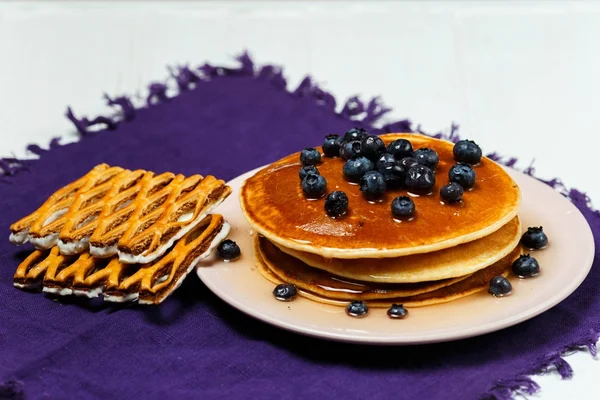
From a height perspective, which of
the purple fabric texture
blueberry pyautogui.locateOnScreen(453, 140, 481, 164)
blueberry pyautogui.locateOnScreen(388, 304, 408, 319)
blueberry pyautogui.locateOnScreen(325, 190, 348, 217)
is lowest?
the purple fabric texture

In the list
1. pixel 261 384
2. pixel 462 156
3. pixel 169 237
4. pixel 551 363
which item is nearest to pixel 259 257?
pixel 169 237

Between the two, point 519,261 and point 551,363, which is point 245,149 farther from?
point 551,363

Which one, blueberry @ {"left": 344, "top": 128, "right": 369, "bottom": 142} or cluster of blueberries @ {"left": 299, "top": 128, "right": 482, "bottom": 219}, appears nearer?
cluster of blueberries @ {"left": 299, "top": 128, "right": 482, "bottom": 219}

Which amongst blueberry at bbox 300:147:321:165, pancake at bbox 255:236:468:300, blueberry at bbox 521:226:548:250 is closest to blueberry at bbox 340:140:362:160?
blueberry at bbox 300:147:321:165

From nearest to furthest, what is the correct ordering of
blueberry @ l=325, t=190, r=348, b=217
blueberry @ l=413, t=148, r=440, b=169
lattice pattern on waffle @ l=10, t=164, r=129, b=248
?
blueberry @ l=325, t=190, r=348, b=217 → blueberry @ l=413, t=148, r=440, b=169 → lattice pattern on waffle @ l=10, t=164, r=129, b=248

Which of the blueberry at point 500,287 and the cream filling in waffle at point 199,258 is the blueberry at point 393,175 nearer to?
the blueberry at point 500,287

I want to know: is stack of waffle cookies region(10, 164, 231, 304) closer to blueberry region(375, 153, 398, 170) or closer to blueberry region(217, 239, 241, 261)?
blueberry region(217, 239, 241, 261)

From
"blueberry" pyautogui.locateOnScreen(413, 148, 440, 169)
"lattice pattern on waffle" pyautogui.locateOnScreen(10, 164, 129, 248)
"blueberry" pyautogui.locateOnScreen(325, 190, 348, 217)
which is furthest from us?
"lattice pattern on waffle" pyautogui.locateOnScreen(10, 164, 129, 248)

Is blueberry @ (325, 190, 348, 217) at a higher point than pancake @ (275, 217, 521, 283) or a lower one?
higher
